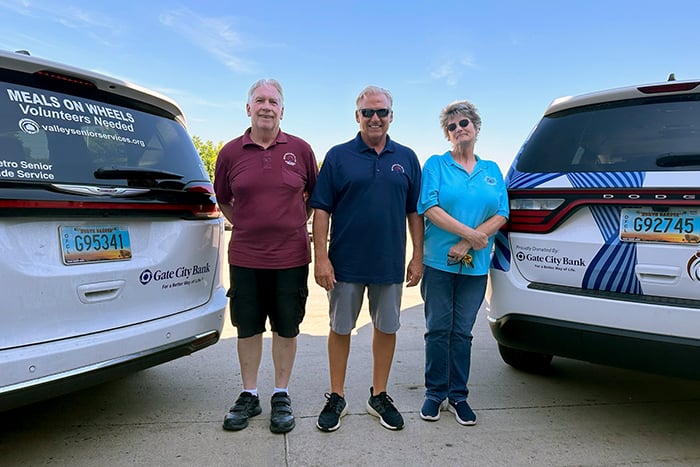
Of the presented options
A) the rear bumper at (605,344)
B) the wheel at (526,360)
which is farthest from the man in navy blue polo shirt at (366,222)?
the wheel at (526,360)

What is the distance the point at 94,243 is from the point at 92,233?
45 mm

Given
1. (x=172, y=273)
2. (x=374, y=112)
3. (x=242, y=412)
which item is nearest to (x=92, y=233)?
(x=172, y=273)

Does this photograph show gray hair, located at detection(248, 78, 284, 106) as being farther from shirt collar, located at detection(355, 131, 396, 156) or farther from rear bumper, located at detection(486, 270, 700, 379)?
rear bumper, located at detection(486, 270, 700, 379)

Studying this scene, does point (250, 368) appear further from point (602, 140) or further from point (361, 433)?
point (602, 140)

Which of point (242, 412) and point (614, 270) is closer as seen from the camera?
point (614, 270)

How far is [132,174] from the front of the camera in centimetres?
232

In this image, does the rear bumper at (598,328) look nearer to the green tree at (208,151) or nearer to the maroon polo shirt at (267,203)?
the maroon polo shirt at (267,203)

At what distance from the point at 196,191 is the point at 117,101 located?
0.58 metres

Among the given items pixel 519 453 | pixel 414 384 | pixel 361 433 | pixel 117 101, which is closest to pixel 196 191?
pixel 117 101

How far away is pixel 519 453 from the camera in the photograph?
2.39 m

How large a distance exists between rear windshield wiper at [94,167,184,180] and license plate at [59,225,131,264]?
0.77 ft

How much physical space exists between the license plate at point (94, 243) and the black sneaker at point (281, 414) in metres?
1.16

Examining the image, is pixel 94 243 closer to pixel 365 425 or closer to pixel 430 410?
pixel 365 425

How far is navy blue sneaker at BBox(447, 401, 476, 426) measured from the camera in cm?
271
